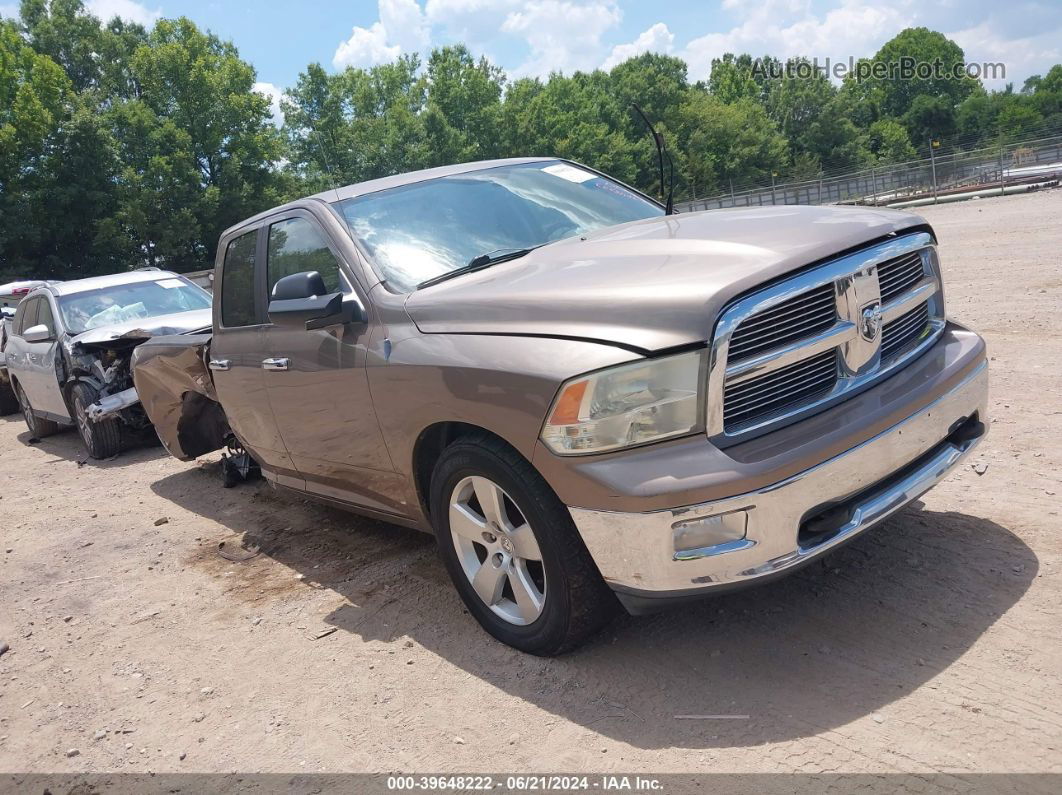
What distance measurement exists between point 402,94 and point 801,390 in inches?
2757

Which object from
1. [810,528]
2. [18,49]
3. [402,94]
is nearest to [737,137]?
[402,94]

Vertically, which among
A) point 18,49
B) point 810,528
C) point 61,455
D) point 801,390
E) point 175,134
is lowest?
point 61,455

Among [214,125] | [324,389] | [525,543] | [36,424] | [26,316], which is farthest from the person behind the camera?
[214,125]

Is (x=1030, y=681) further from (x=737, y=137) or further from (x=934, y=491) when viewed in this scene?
(x=737, y=137)

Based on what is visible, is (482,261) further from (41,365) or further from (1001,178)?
(1001,178)

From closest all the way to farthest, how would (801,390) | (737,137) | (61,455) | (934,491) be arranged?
(801,390) → (934,491) → (61,455) → (737,137)

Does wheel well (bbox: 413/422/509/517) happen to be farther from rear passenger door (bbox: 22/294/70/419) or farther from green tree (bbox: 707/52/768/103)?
green tree (bbox: 707/52/768/103)

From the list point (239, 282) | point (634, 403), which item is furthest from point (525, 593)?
point (239, 282)

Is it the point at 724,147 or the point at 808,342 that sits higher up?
the point at 724,147

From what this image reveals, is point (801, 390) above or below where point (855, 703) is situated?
above

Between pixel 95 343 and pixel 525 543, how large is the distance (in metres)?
7.13

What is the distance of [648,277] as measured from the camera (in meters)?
3.17

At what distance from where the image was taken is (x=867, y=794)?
250cm

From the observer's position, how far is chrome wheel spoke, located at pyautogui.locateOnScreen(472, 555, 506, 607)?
3.55m
